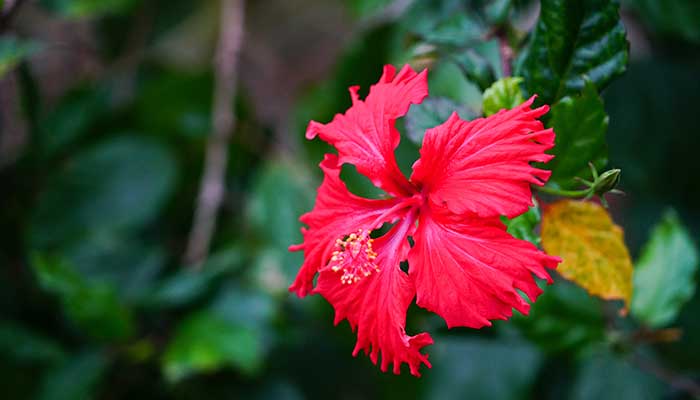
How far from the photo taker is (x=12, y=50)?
124cm

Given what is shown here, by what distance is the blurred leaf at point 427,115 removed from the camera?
2.78 feet

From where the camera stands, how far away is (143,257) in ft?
5.81

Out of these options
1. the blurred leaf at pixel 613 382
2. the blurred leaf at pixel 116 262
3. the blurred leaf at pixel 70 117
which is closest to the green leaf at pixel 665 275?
the blurred leaf at pixel 613 382

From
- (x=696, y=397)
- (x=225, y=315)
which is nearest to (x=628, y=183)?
(x=696, y=397)

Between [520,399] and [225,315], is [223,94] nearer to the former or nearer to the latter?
[225,315]

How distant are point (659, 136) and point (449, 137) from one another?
126cm

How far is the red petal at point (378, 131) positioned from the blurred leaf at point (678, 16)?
2.18 feet

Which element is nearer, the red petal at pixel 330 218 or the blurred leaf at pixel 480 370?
the red petal at pixel 330 218

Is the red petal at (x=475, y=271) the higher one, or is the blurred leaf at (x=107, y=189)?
the blurred leaf at (x=107, y=189)

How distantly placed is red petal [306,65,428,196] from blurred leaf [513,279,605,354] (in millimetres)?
468

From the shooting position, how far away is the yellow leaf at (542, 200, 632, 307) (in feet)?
2.64

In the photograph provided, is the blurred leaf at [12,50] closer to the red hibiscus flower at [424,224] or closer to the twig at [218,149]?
the twig at [218,149]

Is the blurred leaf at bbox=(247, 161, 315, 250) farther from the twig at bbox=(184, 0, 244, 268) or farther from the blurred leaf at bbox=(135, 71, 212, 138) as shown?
the blurred leaf at bbox=(135, 71, 212, 138)

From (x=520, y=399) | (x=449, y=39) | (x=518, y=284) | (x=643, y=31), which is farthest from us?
(x=643, y=31)
